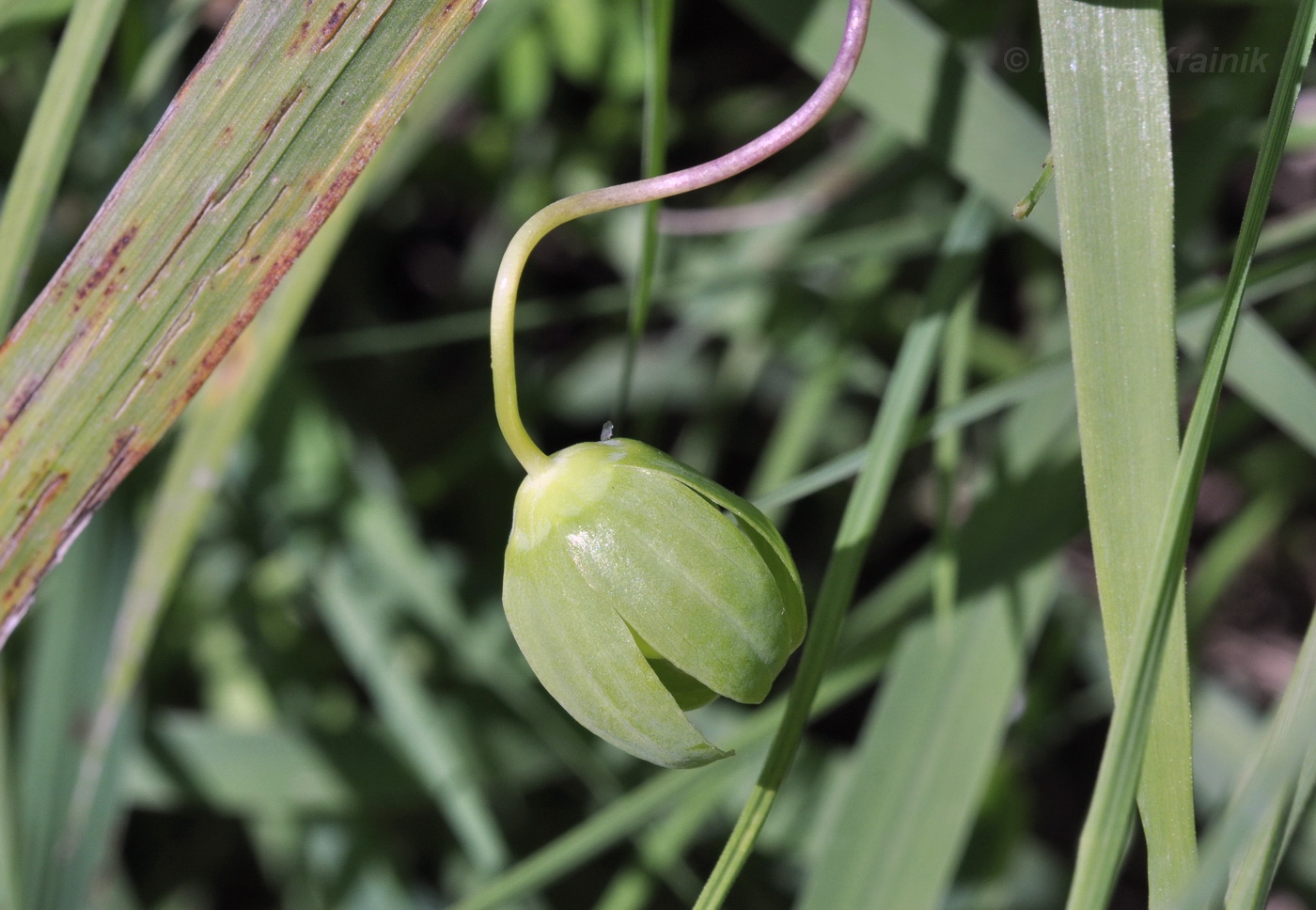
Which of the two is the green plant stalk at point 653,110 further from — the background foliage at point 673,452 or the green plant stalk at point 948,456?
the green plant stalk at point 948,456

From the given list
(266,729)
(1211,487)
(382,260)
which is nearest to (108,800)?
(266,729)

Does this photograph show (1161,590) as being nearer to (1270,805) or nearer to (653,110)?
(1270,805)

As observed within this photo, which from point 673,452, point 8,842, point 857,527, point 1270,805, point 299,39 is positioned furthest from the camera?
point 673,452

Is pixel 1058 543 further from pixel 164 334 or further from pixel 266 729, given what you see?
pixel 266 729

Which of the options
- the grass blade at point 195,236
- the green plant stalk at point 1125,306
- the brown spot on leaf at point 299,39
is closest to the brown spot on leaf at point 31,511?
the grass blade at point 195,236

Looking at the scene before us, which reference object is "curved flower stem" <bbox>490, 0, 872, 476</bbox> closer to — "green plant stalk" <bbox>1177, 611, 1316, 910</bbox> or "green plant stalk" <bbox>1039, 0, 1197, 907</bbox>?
"green plant stalk" <bbox>1039, 0, 1197, 907</bbox>

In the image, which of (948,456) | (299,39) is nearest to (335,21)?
(299,39)
